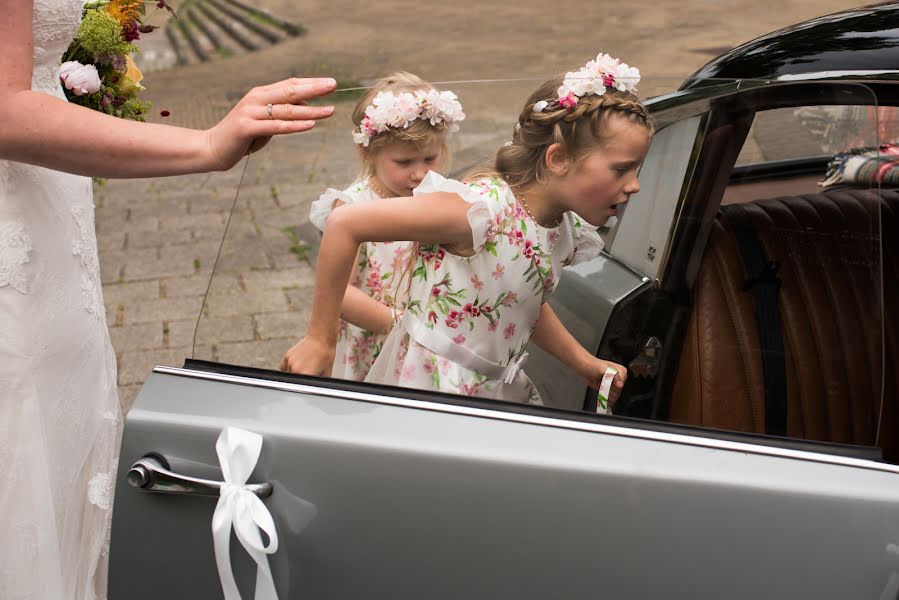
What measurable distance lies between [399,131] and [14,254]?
0.69 m

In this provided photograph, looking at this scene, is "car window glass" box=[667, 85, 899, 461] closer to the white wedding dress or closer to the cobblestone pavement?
the cobblestone pavement

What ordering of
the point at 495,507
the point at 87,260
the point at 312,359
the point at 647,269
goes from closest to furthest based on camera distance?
the point at 495,507 → the point at 312,359 → the point at 647,269 → the point at 87,260

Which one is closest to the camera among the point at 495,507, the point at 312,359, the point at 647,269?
the point at 495,507

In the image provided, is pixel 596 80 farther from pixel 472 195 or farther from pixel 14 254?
pixel 14 254

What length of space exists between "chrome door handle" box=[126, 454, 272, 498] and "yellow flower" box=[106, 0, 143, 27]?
1.05 metres

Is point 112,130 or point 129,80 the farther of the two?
point 129,80

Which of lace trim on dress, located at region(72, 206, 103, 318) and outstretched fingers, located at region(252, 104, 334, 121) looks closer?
outstretched fingers, located at region(252, 104, 334, 121)

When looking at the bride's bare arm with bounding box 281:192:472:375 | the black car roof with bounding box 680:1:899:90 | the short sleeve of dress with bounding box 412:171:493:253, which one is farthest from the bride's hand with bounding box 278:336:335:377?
the black car roof with bounding box 680:1:899:90

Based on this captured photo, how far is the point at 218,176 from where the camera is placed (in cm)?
589

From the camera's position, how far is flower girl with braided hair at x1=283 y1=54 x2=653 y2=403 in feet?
4.83

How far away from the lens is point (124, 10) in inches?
77.5

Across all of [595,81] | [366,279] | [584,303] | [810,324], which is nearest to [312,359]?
[366,279]

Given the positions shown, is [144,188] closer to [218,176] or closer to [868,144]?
[218,176]

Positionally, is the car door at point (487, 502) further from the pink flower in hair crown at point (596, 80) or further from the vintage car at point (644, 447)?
the pink flower in hair crown at point (596, 80)
